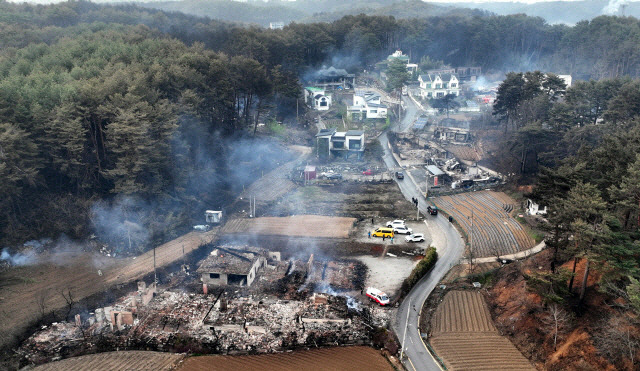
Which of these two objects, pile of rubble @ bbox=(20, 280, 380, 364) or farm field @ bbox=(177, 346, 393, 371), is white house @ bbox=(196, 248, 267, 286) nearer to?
pile of rubble @ bbox=(20, 280, 380, 364)

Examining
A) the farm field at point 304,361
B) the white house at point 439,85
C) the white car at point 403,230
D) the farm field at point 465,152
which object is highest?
the white house at point 439,85

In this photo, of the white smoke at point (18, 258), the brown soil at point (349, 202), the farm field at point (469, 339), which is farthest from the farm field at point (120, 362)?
the brown soil at point (349, 202)

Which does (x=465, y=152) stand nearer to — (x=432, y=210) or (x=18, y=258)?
(x=432, y=210)

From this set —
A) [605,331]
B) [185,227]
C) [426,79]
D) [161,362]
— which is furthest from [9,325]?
[426,79]

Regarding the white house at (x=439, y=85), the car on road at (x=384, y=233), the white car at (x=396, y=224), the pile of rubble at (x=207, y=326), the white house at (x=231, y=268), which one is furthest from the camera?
the white house at (x=439, y=85)

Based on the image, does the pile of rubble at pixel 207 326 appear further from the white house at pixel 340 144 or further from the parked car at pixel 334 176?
the white house at pixel 340 144

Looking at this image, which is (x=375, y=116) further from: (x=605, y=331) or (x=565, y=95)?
(x=605, y=331)
